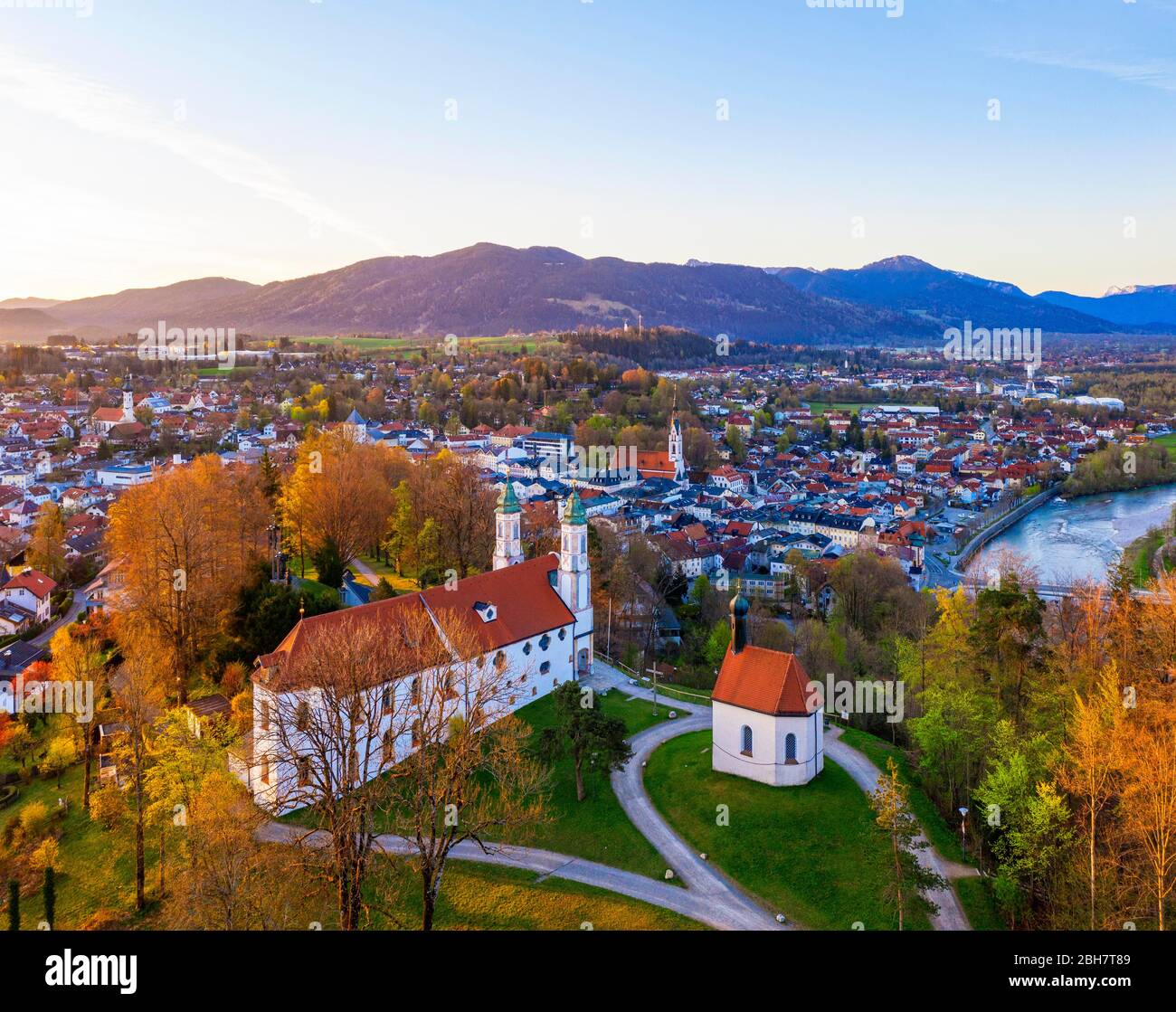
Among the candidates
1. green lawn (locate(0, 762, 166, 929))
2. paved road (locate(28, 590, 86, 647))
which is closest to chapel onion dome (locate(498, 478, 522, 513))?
green lawn (locate(0, 762, 166, 929))

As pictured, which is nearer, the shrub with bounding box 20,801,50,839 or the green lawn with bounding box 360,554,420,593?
the shrub with bounding box 20,801,50,839

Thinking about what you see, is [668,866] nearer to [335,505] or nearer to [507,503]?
[507,503]

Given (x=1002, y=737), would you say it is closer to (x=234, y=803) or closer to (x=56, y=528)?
(x=234, y=803)

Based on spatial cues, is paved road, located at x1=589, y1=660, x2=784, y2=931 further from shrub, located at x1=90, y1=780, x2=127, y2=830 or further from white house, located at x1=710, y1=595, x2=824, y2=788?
shrub, located at x1=90, y1=780, x2=127, y2=830

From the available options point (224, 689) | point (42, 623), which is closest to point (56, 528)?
point (42, 623)

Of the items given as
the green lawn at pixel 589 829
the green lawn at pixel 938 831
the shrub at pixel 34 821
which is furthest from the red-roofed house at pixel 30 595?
the green lawn at pixel 938 831
